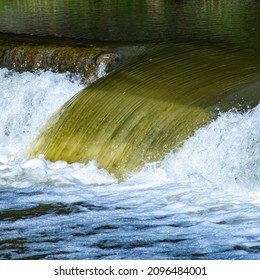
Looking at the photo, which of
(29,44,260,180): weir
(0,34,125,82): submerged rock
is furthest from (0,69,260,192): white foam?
(0,34,125,82): submerged rock

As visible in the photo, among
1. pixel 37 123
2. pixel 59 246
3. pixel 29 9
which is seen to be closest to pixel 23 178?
pixel 37 123

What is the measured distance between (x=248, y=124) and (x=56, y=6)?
17.3 meters

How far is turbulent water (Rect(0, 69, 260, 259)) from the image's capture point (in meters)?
8.30

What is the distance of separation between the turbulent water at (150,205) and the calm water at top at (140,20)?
484cm

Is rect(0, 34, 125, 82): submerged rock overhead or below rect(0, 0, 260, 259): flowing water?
overhead

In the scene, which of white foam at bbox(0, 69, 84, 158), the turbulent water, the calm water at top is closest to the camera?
the turbulent water

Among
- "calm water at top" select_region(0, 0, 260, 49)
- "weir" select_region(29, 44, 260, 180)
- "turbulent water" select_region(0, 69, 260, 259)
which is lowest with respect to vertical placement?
"turbulent water" select_region(0, 69, 260, 259)

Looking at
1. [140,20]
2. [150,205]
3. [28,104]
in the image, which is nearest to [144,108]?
[150,205]

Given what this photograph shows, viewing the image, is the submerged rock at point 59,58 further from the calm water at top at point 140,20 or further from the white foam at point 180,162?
the calm water at top at point 140,20

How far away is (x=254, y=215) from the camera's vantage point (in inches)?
348

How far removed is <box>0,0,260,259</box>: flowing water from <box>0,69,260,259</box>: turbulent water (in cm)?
1

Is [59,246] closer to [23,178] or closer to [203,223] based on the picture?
[203,223]

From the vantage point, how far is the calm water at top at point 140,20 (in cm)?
1681

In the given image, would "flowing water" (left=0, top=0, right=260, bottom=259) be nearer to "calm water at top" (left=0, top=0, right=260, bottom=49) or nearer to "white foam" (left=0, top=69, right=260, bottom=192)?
"white foam" (left=0, top=69, right=260, bottom=192)
